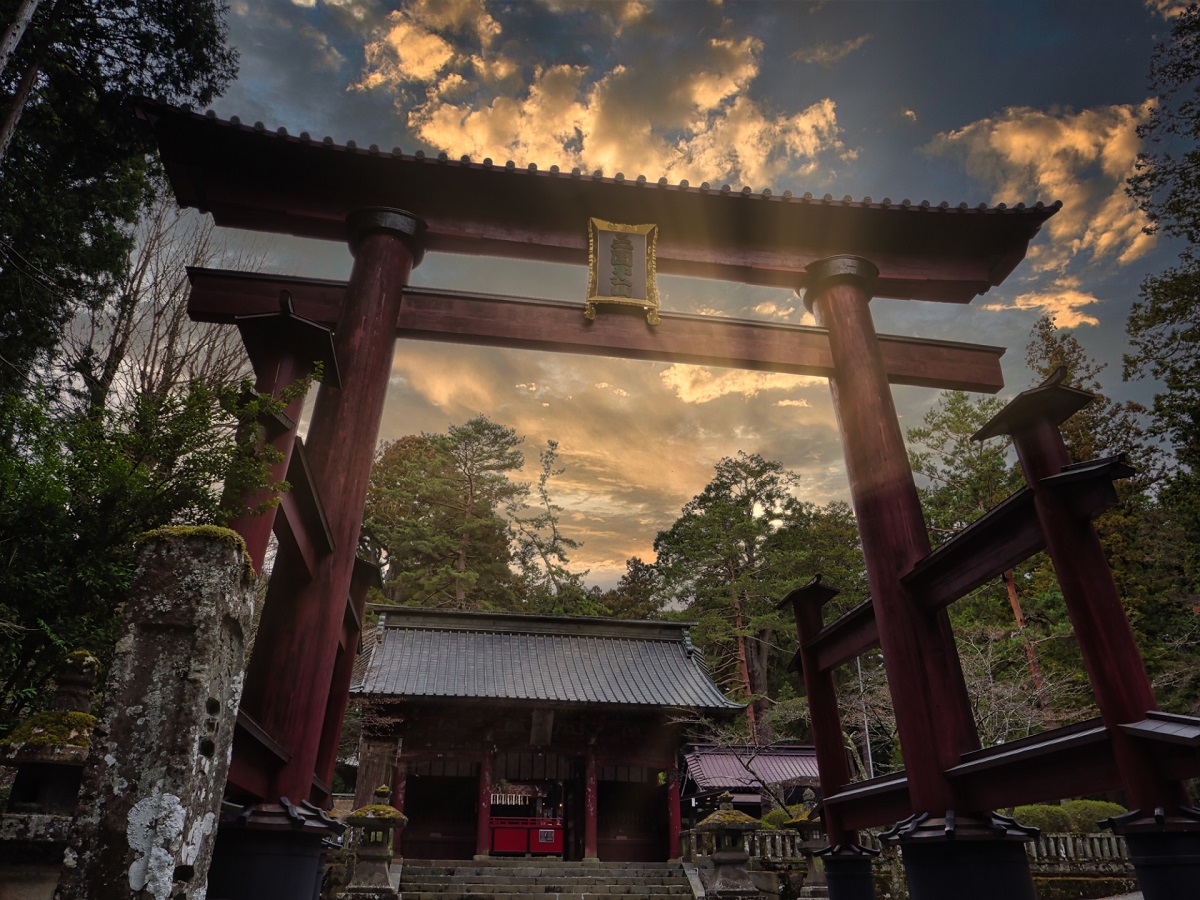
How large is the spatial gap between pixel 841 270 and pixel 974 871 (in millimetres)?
4893

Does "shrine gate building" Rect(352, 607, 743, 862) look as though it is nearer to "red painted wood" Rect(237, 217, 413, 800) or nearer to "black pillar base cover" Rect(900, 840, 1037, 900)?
"red painted wood" Rect(237, 217, 413, 800)

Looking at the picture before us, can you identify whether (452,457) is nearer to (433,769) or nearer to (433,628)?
(433,628)

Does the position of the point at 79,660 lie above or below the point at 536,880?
above

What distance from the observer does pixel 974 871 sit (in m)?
3.92

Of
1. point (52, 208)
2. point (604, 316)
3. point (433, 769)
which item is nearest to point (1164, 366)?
point (604, 316)

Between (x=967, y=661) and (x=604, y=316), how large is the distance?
13998 millimetres

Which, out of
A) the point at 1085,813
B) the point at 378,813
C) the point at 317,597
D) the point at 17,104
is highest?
the point at 17,104

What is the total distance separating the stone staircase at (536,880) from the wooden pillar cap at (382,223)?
37.9 feet

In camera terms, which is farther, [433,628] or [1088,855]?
→ [433,628]

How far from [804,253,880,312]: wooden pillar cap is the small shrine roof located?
19.0 metres

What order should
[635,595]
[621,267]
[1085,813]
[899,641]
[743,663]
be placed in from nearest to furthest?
[899,641] < [621,267] < [1085,813] < [743,663] < [635,595]

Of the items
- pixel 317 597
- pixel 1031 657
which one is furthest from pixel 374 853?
pixel 1031 657

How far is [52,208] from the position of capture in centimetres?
880

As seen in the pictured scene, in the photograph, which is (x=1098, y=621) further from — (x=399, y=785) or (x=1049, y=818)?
(x=399, y=785)
